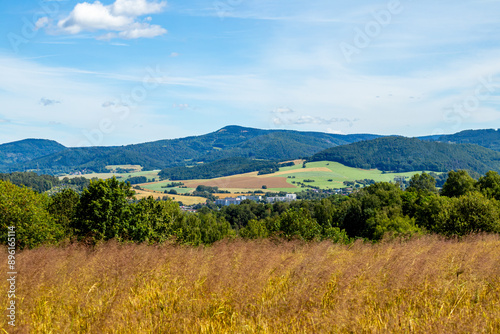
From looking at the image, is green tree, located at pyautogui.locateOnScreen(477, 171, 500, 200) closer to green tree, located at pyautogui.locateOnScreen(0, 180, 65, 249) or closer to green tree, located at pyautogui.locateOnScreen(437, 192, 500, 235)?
green tree, located at pyautogui.locateOnScreen(437, 192, 500, 235)

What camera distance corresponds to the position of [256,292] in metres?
5.67

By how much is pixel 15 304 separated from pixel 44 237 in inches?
609

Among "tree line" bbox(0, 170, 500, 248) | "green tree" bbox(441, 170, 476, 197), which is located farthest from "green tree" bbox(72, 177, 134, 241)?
"green tree" bbox(441, 170, 476, 197)

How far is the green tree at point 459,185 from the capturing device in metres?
54.6

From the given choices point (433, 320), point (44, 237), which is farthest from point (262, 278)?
→ point (44, 237)

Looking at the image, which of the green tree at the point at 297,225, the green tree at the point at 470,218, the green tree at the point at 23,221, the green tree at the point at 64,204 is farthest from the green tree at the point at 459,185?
the green tree at the point at 23,221

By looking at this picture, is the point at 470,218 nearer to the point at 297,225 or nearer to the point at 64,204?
the point at 297,225

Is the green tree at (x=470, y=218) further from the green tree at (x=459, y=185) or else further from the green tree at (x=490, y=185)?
the green tree at (x=459, y=185)

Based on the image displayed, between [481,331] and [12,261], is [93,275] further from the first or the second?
[481,331]

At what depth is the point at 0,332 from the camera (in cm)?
487

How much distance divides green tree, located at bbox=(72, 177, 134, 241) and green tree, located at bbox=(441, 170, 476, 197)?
5040 centimetres

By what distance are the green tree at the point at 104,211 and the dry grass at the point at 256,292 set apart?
1085cm

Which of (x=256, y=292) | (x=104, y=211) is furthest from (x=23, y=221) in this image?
(x=256, y=292)

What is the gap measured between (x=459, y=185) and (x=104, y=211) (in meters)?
53.5
